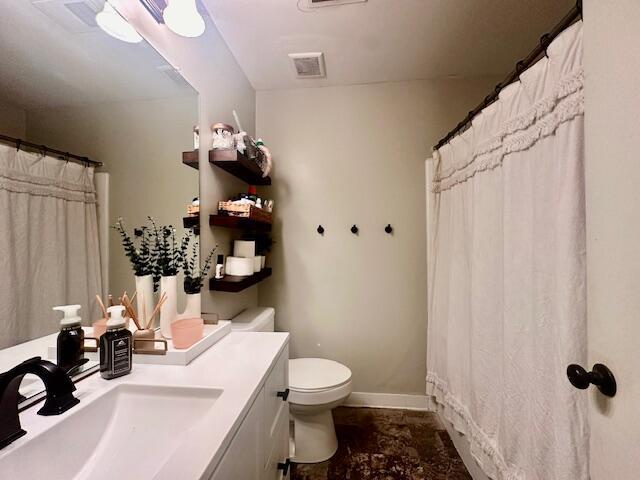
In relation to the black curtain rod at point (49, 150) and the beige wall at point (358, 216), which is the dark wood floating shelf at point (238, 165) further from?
the black curtain rod at point (49, 150)

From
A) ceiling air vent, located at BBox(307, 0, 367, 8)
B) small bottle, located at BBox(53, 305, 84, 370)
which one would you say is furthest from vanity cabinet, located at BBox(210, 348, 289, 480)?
ceiling air vent, located at BBox(307, 0, 367, 8)

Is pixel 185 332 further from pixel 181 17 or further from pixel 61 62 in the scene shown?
pixel 181 17

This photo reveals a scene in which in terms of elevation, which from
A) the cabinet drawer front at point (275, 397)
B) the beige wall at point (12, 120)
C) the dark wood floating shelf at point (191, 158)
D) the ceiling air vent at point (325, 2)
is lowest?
the cabinet drawer front at point (275, 397)

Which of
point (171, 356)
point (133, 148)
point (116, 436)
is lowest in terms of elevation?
point (116, 436)

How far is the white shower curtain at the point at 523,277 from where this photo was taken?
752 millimetres

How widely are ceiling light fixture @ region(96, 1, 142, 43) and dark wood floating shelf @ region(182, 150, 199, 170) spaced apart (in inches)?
16.9

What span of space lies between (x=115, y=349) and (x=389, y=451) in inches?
63.0

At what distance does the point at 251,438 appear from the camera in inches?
30.3

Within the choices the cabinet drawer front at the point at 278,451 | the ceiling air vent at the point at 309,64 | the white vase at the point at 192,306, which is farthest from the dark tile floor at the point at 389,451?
the ceiling air vent at the point at 309,64

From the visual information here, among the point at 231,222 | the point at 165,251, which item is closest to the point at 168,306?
the point at 165,251

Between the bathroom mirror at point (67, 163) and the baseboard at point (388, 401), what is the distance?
1768 mm

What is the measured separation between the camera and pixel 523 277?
0.95 m

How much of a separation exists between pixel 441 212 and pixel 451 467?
4.63 ft

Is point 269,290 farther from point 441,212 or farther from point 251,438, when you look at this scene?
point 251,438
